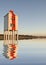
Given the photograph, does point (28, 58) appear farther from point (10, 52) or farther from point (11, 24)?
point (11, 24)

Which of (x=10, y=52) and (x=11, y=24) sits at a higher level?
(x=11, y=24)

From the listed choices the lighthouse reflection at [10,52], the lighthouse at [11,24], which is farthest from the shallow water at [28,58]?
the lighthouse at [11,24]

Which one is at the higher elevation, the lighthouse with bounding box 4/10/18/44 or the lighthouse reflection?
the lighthouse with bounding box 4/10/18/44

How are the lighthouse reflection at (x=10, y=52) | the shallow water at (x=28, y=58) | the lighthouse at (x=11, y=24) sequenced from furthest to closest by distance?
the lighthouse at (x=11, y=24) < the lighthouse reflection at (x=10, y=52) < the shallow water at (x=28, y=58)

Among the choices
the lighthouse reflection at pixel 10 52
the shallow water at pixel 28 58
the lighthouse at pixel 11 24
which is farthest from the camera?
the lighthouse at pixel 11 24

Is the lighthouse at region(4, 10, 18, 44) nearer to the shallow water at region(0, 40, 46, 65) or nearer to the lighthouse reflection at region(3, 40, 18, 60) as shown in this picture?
the lighthouse reflection at region(3, 40, 18, 60)

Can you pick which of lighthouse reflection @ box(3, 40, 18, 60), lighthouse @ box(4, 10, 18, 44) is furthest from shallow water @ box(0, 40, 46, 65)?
lighthouse @ box(4, 10, 18, 44)

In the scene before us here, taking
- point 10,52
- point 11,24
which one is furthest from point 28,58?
point 11,24

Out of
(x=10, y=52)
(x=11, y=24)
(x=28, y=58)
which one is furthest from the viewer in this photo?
(x=11, y=24)

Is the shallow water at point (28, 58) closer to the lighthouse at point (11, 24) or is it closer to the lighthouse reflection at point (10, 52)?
the lighthouse reflection at point (10, 52)

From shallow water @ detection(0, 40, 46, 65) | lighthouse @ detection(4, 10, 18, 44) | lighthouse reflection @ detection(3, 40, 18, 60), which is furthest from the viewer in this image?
lighthouse @ detection(4, 10, 18, 44)

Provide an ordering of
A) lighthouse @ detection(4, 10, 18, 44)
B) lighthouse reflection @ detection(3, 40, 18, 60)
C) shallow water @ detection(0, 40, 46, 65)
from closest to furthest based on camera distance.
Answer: shallow water @ detection(0, 40, 46, 65) < lighthouse reflection @ detection(3, 40, 18, 60) < lighthouse @ detection(4, 10, 18, 44)

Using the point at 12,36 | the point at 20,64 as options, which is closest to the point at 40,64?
the point at 20,64

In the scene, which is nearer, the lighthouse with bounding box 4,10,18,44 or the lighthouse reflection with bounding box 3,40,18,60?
the lighthouse reflection with bounding box 3,40,18,60
